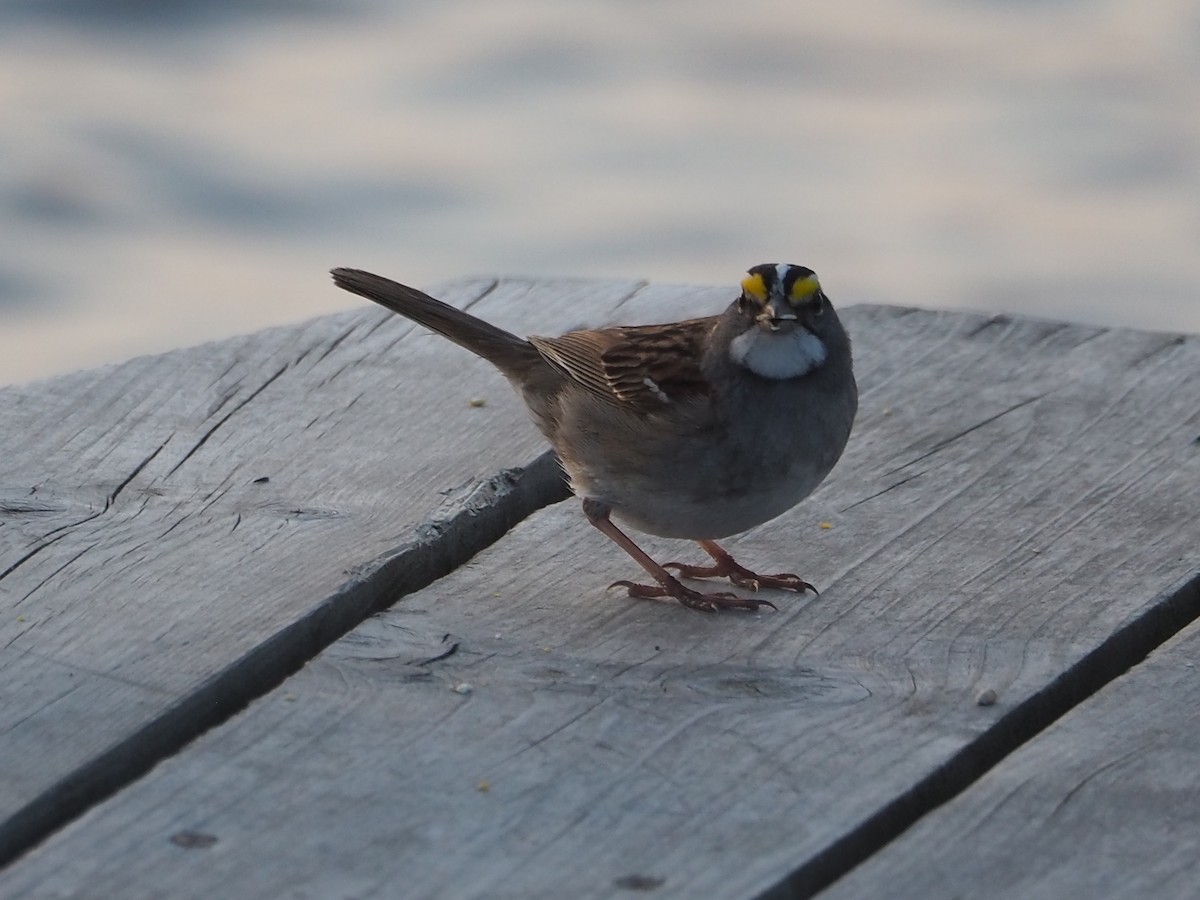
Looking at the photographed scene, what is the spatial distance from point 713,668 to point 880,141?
8.28m

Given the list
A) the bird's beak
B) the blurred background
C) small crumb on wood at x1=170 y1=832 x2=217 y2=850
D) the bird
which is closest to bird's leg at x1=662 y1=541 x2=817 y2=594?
the bird

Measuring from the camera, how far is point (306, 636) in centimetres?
324

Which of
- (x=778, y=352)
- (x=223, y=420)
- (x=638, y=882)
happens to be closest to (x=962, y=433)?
(x=778, y=352)

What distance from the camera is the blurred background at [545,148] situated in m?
10.0

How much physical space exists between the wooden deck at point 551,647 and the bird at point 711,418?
9cm

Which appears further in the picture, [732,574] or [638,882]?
[732,574]

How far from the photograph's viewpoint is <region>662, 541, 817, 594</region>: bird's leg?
361cm

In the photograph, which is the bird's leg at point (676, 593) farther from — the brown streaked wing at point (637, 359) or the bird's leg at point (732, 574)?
the brown streaked wing at point (637, 359)

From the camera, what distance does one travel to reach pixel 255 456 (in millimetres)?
4074

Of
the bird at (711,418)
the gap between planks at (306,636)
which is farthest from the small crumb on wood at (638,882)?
the bird at (711,418)

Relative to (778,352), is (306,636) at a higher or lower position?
lower

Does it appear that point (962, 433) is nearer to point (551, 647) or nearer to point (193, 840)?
point (551, 647)

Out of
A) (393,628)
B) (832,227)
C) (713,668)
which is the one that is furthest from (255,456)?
(832,227)

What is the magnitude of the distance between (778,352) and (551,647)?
1.07m
